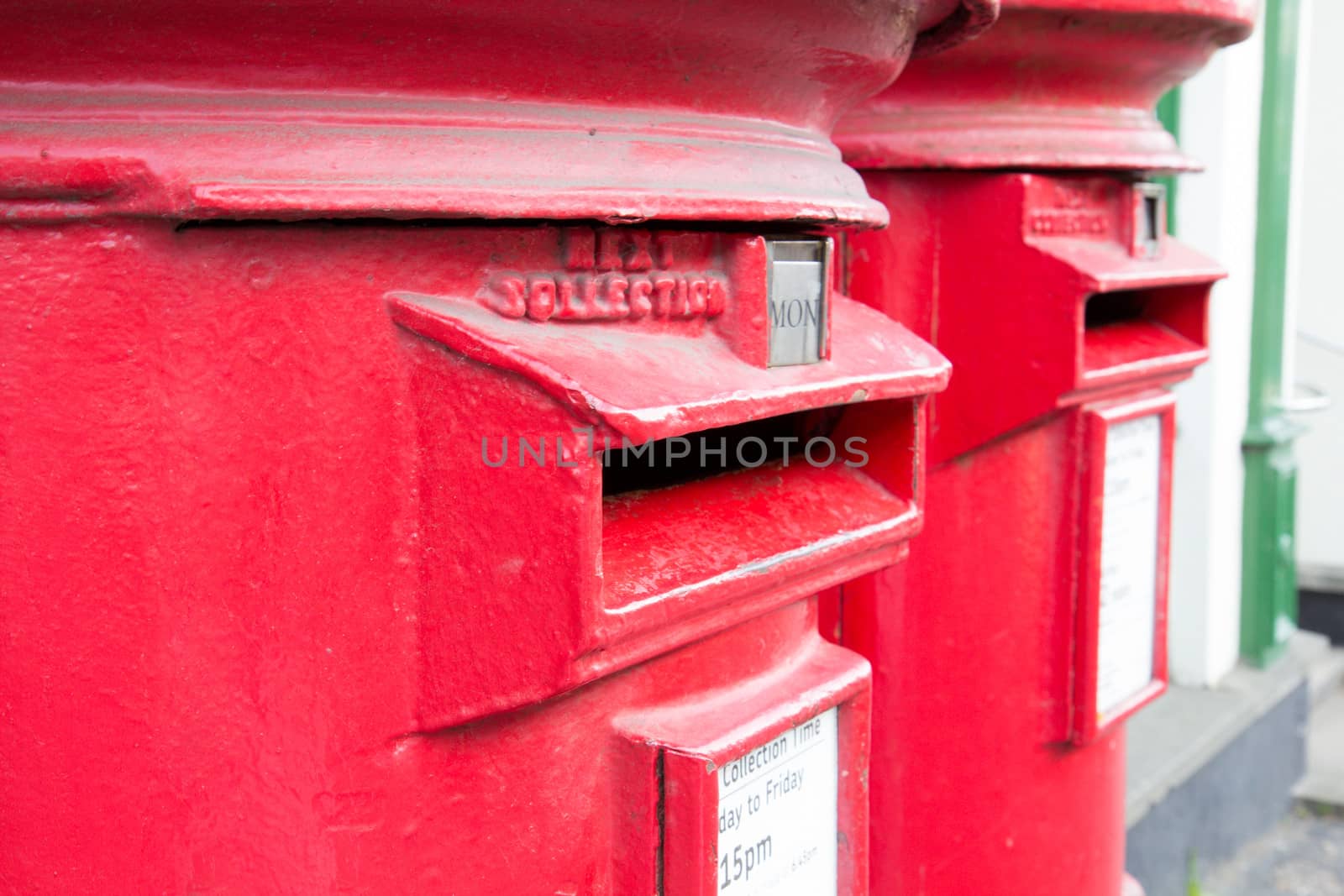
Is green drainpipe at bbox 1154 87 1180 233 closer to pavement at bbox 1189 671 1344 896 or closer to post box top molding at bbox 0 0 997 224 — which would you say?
pavement at bbox 1189 671 1344 896

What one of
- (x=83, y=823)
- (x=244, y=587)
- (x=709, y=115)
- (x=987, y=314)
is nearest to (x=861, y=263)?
(x=987, y=314)

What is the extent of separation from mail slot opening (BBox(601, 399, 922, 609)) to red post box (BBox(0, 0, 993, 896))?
0.01 meters

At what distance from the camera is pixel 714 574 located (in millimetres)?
987

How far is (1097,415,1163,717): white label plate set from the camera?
1.93 metres

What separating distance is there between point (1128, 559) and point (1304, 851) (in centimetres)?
237

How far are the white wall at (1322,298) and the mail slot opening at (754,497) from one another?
464 cm

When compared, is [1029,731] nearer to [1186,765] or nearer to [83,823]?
[83,823]

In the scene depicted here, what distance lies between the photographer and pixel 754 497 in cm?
116

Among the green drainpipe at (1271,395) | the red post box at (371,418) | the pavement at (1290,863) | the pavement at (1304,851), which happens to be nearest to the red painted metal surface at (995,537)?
the red post box at (371,418)

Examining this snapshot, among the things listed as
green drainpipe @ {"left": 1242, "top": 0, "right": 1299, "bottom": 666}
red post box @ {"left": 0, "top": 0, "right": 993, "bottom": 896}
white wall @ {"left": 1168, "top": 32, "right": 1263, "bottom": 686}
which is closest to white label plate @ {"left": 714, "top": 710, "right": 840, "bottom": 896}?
red post box @ {"left": 0, "top": 0, "right": 993, "bottom": 896}

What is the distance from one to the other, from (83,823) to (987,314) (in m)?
1.30

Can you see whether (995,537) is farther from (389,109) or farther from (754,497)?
(389,109)

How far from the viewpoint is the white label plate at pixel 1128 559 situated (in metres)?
1.93

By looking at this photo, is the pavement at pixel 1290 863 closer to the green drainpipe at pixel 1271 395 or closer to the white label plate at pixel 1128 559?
the green drainpipe at pixel 1271 395
